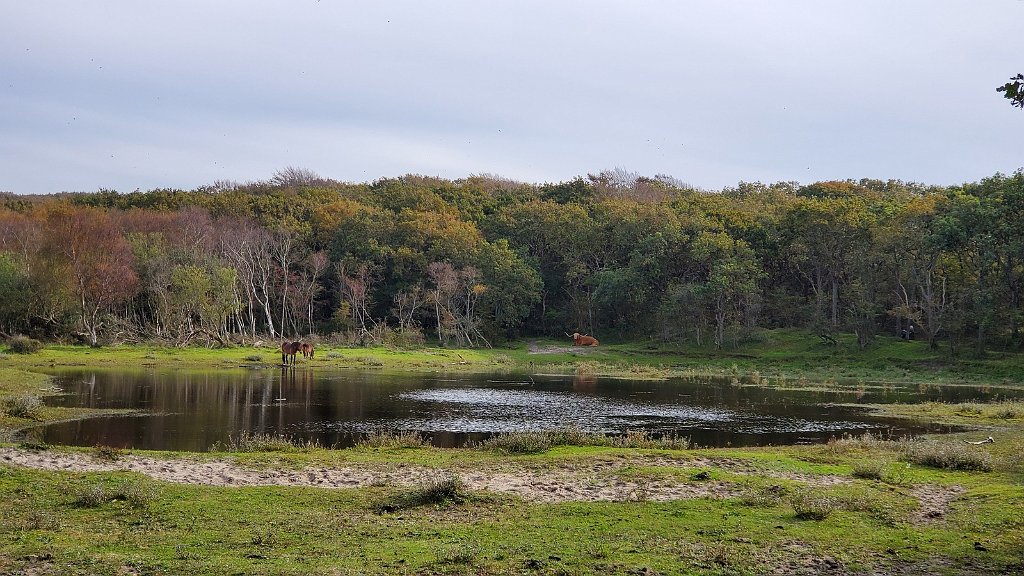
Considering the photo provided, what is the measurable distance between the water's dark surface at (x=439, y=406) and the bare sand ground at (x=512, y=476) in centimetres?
396

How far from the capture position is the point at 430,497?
47.9 feet

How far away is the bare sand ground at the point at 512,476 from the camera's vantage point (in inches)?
636

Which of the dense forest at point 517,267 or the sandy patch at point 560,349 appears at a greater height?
the dense forest at point 517,267

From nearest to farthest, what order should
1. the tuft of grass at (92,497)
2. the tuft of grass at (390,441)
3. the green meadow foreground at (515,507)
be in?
the green meadow foreground at (515,507), the tuft of grass at (92,497), the tuft of grass at (390,441)

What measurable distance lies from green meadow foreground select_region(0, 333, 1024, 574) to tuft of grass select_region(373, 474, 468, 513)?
0.04 metres

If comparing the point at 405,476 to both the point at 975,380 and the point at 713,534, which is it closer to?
the point at 713,534

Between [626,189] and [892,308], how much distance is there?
56.4 m

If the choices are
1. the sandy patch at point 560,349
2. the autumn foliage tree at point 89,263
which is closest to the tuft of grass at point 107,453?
the autumn foliage tree at point 89,263

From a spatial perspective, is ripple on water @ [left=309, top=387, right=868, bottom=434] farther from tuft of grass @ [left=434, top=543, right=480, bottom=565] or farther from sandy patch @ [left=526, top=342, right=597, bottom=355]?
sandy patch @ [left=526, top=342, right=597, bottom=355]

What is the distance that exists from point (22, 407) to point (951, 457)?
25.4 meters

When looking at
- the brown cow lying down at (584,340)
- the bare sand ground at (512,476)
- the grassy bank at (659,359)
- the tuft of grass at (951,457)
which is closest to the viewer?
the bare sand ground at (512,476)

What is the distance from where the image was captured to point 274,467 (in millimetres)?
18234

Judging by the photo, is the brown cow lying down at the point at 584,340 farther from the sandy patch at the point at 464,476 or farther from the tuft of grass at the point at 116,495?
the tuft of grass at the point at 116,495

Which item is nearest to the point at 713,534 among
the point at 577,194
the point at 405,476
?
the point at 405,476
